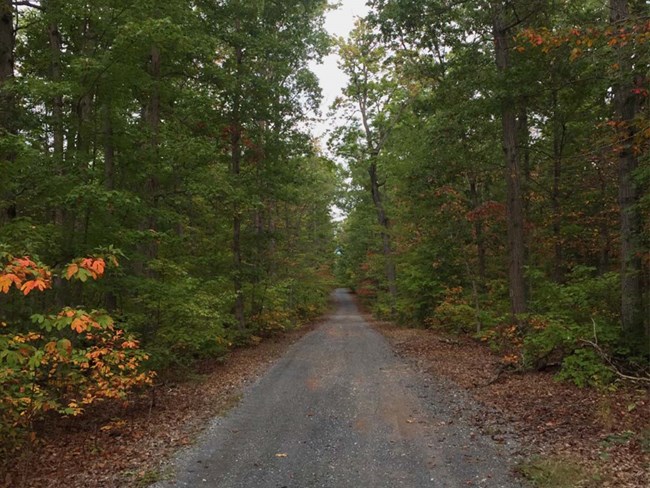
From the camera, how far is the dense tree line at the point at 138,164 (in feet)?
22.3

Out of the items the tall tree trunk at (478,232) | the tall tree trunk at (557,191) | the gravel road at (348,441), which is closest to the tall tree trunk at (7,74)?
the gravel road at (348,441)

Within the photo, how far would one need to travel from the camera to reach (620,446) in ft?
17.7

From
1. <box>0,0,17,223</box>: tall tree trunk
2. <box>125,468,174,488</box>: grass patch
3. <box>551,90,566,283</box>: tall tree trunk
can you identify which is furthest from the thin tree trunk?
<box>551,90,566,283</box>: tall tree trunk

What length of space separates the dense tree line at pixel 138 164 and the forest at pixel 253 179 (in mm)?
57

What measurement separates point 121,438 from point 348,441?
3302 mm

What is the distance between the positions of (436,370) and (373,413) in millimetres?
3824

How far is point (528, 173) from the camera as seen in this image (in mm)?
16219

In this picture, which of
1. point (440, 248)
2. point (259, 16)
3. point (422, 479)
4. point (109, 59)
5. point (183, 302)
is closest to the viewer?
point (422, 479)

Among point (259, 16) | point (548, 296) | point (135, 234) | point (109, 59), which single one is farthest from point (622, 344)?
point (259, 16)

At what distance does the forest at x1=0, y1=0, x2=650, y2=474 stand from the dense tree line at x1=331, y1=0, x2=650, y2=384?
8 centimetres

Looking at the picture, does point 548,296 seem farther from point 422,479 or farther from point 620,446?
point 422,479

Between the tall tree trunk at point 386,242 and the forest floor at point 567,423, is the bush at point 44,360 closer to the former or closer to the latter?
the forest floor at point 567,423

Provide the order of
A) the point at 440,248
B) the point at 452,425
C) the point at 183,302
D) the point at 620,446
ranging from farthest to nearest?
the point at 440,248 < the point at 183,302 < the point at 452,425 < the point at 620,446

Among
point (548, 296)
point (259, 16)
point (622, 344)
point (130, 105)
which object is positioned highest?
point (259, 16)
